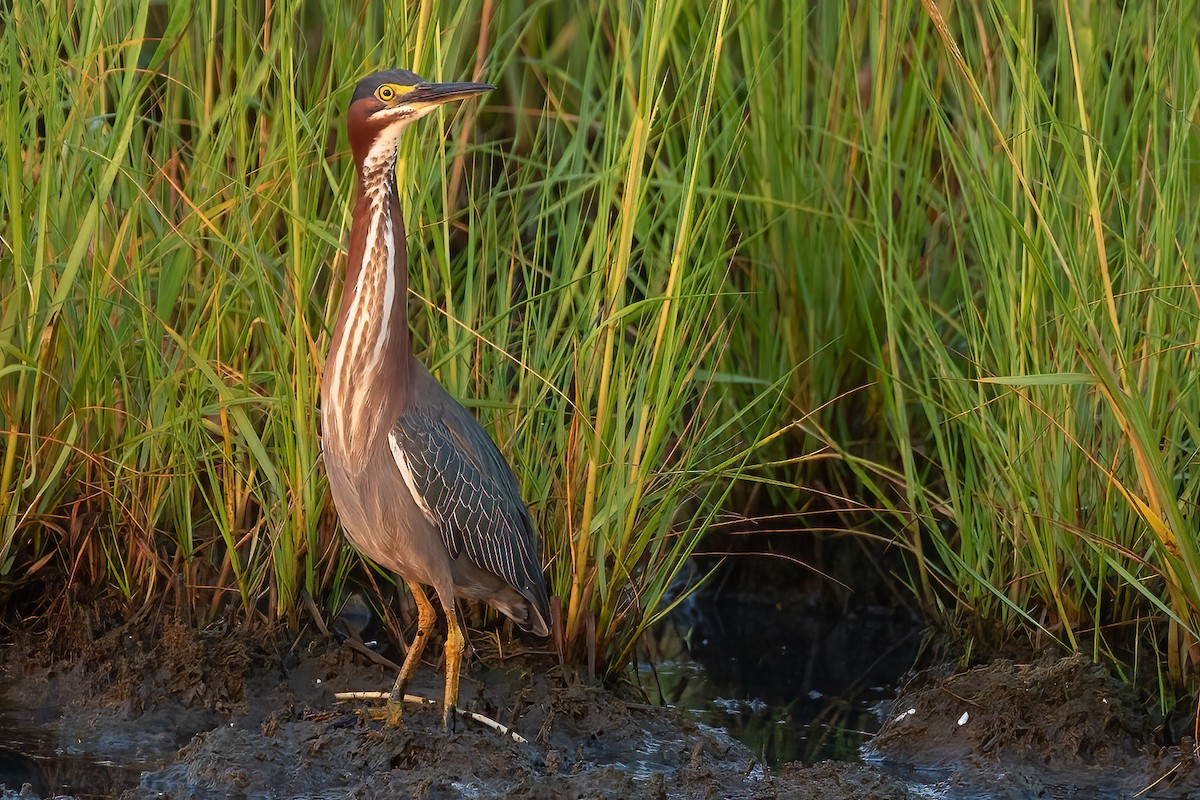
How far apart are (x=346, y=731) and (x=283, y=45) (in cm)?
171

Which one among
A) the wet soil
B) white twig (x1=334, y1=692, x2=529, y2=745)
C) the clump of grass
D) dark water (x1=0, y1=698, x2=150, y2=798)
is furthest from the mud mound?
dark water (x1=0, y1=698, x2=150, y2=798)

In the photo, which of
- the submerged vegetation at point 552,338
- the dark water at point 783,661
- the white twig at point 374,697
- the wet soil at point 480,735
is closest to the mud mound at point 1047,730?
the wet soil at point 480,735

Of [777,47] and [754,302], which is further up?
[777,47]

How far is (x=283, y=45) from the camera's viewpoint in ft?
12.7

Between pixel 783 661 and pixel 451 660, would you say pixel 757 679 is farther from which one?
pixel 451 660

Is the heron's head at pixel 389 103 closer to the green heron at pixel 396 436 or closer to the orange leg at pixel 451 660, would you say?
the green heron at pixel 396 436

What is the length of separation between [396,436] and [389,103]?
821mm

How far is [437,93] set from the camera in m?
3.79

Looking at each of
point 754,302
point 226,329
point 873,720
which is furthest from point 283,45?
point 873,720

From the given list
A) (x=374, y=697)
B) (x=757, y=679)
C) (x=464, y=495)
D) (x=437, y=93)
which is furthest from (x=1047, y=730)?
(x=437, y=93)

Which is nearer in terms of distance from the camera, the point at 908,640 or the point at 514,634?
the point at 514,634

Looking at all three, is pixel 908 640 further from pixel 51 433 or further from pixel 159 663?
pixel 51 433

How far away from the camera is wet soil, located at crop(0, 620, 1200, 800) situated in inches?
145

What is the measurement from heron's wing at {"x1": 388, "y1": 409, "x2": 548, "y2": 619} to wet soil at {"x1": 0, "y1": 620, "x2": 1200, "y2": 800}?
0.35 meters
